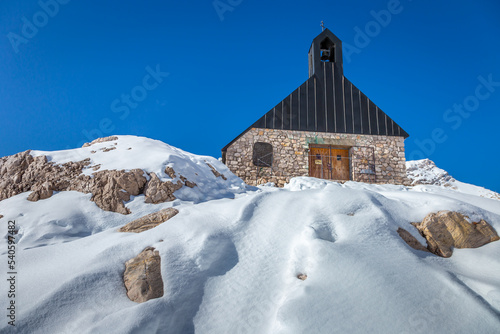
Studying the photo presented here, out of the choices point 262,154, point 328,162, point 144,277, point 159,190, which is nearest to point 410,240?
point 144,277

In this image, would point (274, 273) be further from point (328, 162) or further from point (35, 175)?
point (328, 162)

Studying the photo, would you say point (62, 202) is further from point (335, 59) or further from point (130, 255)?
point (335, 59)

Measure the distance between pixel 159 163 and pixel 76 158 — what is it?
77.7 inches

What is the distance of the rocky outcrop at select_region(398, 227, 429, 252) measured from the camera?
10.6ft

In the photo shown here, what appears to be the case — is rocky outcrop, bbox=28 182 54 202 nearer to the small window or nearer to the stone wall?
the stone wall

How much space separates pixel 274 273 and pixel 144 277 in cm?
125

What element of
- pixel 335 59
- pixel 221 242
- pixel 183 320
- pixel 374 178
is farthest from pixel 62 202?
pixel 335 59

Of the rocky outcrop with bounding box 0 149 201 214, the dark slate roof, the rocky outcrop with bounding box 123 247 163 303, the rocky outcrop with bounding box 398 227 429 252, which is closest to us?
the rocky outcrop with bounding box 123 247 163 303

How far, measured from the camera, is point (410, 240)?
3.29 metres

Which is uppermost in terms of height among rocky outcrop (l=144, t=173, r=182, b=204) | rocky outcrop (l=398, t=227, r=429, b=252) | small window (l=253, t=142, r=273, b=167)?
small window (l=253, t=142, r=273, b=167)

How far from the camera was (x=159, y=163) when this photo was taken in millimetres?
5918

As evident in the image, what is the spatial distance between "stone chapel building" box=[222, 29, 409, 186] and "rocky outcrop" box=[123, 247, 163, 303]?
27.1 feet

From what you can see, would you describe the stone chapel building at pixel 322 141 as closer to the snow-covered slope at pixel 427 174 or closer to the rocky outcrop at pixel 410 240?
the rocky outcrop at pixel 410 240

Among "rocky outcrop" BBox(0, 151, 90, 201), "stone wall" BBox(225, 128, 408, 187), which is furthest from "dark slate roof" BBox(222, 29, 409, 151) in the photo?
"rocky outcrop" BBox(0, 151, 90, 201)
